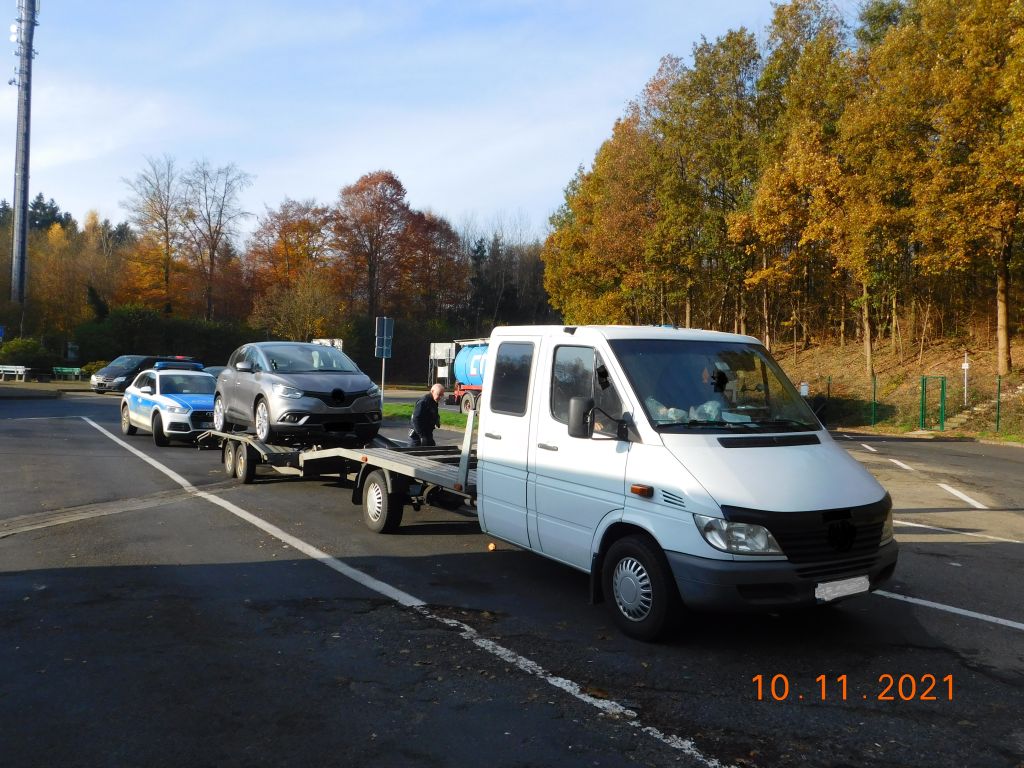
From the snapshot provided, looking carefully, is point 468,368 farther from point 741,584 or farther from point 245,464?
point 741,584

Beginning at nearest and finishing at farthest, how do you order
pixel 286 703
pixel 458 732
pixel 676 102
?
pixel 458 732 < pixel 286 703 < pixel 676 102

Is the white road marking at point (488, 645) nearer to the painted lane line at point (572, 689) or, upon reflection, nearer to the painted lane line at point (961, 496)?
the painted lane line at point (572, 689)

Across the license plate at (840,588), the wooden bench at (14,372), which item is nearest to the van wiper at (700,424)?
the license plate at (840,588)

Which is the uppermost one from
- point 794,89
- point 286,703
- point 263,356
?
point 794,89

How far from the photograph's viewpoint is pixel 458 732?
4.09m

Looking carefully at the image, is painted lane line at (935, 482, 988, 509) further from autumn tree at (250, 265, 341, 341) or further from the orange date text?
autumn tree at (250, 265, 341, 341)

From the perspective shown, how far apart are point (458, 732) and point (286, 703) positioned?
1.01 m

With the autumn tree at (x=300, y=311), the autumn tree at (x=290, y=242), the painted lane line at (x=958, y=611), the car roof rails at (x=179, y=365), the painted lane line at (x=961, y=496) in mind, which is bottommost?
the painted lane line at (x=958, y=611)

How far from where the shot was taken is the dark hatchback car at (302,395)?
11227mm

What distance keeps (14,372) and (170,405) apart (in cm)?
3225

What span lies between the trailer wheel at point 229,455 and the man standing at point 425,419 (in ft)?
10.7

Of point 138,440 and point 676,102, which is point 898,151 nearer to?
point 676,102

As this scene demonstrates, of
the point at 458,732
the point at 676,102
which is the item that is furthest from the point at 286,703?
the point at 676,102

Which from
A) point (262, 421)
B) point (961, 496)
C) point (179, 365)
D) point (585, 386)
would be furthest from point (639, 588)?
point (179, 365)
